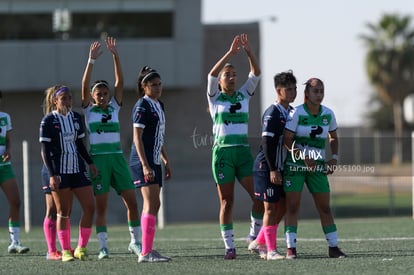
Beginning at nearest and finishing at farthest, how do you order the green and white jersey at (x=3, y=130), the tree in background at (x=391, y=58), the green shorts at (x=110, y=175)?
the green shorts at (x=110, y=175) → the green and white jersey at (x=3, y=130) → the tree in background at (x=391, y=58)

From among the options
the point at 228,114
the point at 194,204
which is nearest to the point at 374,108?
the point at 194,204

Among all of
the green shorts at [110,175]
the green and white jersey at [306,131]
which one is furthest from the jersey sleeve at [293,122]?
the green shorts at [110,175]

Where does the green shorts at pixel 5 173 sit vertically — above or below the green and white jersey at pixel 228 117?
below

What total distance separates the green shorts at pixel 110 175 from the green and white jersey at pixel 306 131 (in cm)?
206

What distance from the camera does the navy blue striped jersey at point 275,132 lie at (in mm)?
10711

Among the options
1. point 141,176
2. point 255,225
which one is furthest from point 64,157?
point 255,225

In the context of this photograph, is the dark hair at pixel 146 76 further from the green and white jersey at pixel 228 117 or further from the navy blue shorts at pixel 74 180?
the navy blue shorts at pixel 74 180

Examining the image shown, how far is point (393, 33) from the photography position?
6319 cm

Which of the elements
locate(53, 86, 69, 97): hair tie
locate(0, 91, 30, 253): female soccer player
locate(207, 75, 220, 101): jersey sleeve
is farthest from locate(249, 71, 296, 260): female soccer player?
locate(0, 91, 30, 253): female soccer player

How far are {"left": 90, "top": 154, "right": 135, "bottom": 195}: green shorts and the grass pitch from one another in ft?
2.71

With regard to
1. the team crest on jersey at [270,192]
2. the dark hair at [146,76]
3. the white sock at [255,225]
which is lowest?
the white sock at [255,225]

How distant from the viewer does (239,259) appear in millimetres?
10875

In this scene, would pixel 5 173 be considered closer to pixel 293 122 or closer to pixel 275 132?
pixel 275 132

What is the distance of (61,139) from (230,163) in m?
1.93
